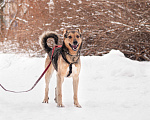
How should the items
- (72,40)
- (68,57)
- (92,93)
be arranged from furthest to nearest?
(92,93)
(68,57)
(72,40)

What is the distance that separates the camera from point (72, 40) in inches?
188

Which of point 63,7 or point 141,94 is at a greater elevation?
point 63,7

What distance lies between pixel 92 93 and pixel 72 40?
2.43 meters

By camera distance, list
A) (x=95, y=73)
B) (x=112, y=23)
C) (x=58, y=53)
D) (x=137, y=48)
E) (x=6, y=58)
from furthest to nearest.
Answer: (x=6, y=58), (x=137, y=48), (x=112, y=23), (x=95, y=73), (x=58, y=53)

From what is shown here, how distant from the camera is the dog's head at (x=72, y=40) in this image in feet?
15.6

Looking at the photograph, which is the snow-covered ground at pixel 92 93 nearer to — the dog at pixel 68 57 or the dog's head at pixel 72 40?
the dog at pixel 68 57

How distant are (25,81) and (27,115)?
458cm

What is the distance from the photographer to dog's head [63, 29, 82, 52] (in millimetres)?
4758

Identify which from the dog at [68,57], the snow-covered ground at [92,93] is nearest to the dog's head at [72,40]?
the dog at [68,57]

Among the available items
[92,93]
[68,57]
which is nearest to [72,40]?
[68,57]

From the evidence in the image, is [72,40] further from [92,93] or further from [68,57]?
[92,93]

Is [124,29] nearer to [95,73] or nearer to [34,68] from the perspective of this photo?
[95,73]

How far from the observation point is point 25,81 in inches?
356

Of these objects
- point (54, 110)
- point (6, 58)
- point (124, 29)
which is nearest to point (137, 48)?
point (124, 29)
